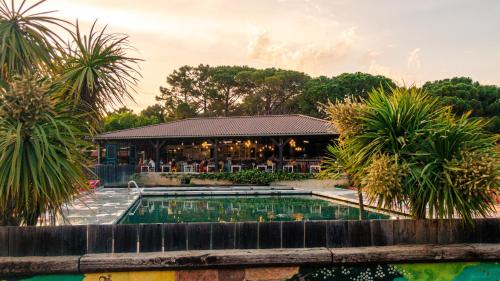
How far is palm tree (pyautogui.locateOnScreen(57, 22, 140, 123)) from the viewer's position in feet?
16.2

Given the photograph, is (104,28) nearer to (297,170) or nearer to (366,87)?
(297,170)

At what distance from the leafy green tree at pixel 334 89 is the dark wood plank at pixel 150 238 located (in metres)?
36.3

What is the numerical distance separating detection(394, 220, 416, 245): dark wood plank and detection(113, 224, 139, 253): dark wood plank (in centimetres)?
269

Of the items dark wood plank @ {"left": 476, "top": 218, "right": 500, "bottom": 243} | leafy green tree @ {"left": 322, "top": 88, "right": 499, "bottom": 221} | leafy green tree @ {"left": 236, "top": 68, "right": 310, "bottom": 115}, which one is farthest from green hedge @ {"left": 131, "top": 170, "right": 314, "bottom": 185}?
leafy green tree @ {"left": 236, "top": 68, "right": 310, "bottom": 115}

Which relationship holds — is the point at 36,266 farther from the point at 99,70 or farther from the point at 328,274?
the point at 328,274

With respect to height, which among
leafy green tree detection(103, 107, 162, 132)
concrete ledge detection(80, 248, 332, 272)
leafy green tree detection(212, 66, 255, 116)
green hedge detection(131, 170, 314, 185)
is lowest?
green hedge detection(131, 170, 314, 185)

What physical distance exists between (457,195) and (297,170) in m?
19.3

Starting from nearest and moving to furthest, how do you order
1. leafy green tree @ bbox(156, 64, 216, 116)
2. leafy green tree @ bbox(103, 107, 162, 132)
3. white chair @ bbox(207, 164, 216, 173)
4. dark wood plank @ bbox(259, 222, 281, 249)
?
dark wood plank @ bbox(259, 222, 281, 249)
white chair @ bbox(207, 164, 216, 173)
leafy green tree @ bbox(103, 107, 162, 132)
leafy green tree @ bbox(156, 64, 216, 116)

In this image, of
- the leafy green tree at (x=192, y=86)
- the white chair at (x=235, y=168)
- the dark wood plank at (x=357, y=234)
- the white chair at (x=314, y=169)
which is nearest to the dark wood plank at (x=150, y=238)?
the dark wood plank at (x=357, y=234)

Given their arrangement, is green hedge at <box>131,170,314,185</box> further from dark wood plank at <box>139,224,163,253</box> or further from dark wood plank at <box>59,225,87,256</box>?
dark wood plank at <box>59,225,87,256</box>

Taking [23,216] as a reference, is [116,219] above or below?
below

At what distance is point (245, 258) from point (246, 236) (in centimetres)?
25

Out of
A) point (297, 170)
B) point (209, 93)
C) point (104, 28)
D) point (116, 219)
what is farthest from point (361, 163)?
point (209, 93)

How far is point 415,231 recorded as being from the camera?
4.33 m
